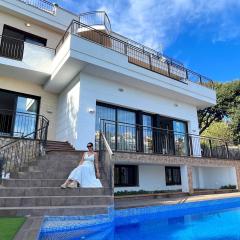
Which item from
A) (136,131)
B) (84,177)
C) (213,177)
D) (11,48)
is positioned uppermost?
(11,48)

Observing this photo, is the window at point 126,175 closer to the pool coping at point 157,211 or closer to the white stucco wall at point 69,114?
the white stucco wall at point 69,114

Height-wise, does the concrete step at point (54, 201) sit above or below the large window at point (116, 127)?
below

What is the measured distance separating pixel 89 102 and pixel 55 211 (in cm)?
562

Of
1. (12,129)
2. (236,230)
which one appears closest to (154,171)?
(236,230)

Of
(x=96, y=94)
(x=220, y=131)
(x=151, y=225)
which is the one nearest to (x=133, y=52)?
(x=96, y=94)

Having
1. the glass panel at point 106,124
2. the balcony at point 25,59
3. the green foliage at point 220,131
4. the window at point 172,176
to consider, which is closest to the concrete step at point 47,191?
the glass panel at point 106,124

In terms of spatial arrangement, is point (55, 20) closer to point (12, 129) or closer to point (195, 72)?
point (12, 129)

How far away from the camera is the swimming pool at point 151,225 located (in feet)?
17.6

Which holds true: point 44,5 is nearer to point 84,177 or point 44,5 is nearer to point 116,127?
point 116,127

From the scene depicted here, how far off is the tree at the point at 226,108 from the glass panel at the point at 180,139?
8958 millimetres

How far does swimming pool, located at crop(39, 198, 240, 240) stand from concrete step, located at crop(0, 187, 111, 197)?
2.75ft

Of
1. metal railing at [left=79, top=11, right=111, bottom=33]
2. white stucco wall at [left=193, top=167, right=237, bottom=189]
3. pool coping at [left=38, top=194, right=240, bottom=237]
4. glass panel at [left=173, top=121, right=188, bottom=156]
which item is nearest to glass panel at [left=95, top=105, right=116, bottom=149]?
pool coping at [left=38, top=194, right=240, bottom=237]

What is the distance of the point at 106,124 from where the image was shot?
11.0 meters

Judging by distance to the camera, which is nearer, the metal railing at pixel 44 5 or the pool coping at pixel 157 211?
the pool coping at pixel 157 211
